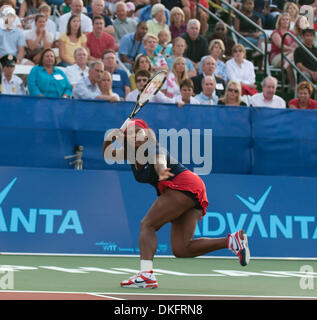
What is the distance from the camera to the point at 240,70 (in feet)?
54.3

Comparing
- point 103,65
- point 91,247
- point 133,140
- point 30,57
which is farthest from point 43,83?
point 133,140

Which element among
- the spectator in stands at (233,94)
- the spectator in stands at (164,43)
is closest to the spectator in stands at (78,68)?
the spectator in stands at (164,43)

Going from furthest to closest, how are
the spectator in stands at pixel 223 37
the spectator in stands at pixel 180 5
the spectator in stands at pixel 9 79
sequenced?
the spectator in stands at pixel 180 5 → the spectator in stands at pixel 223 37 → the spectator in stands at pixel 9 79

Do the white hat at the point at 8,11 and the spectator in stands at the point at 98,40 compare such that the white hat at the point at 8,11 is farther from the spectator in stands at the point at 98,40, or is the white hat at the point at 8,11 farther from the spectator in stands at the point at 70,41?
the spectator in stands at the point at 98,40

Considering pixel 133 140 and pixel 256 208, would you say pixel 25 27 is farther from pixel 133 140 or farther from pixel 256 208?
pixel 133 140

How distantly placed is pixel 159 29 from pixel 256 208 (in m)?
5.53

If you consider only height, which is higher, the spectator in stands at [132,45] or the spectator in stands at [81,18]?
the spectator in stands at [81,18]

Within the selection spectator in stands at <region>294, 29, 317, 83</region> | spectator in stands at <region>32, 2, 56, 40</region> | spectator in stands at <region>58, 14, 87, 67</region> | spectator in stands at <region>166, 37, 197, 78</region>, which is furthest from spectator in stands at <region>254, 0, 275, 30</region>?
spectator in stands at <region>58, 14, 87, 67</region>

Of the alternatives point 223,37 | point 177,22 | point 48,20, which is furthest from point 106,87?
point 223,37

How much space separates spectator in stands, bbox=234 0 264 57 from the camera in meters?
19.5

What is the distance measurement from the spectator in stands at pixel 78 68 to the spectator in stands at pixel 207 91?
7.10ft

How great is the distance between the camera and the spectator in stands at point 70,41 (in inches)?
616

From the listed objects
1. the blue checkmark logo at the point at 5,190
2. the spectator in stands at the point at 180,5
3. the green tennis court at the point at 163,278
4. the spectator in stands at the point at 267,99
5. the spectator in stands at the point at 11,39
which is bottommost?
the green tennis court at the point at 163,278

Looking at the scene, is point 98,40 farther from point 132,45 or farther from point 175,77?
point 175,77
